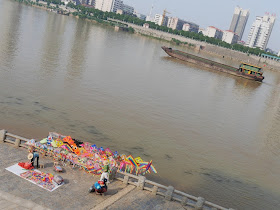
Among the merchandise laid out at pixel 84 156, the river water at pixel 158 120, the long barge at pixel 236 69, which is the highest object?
the long barge at pixel 236 69

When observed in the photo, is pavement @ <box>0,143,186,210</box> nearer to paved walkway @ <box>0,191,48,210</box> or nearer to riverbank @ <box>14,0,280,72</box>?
paved walkway @ <box>0,191,48,210</box>

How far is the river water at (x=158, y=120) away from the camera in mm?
16938

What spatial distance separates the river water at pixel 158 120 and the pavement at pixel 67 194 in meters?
4.25

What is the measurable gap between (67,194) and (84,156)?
2.08 m

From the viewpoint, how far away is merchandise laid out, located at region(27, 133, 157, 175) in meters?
12.0

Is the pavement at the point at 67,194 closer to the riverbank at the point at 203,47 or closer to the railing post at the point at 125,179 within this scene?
the railing post at the point at 125,179

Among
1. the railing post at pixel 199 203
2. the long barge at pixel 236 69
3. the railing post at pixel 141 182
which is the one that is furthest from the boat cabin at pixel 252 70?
the railing post at pixel 141 182

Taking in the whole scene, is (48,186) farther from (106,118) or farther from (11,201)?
(106,118)

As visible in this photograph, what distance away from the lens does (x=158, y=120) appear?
2416cm

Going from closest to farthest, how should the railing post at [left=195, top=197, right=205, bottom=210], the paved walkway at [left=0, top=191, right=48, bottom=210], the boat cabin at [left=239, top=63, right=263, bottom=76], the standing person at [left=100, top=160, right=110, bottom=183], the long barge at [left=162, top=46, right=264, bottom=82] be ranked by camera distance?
the paved walkway at [left=0, top=191, right=48, bottom=210], the standing person at [left=100, top=160, right=110, bottom=183], the railing post at [left=195, top=197, right=205, bottom=210], the long barge at [left=162, top=46, right=264, bottom=82], the boat cabin at [left=239, top=63, right=263, bottom=76]

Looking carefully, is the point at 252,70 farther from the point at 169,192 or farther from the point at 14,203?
the point at 14,203

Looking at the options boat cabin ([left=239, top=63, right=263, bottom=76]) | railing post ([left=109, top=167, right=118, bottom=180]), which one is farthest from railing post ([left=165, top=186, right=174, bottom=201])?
boat cabin ([left=239, top=63, right=263, bottom=76])

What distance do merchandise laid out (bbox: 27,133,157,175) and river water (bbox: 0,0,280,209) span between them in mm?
3433

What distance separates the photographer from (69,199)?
1027cm
